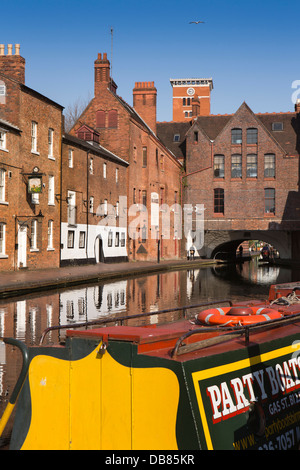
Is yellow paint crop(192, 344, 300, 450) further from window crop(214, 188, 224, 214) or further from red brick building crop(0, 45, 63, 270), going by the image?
window crop(214, 188, 224, 214)

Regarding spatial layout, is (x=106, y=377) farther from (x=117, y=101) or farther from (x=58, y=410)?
(x=117, y=101)

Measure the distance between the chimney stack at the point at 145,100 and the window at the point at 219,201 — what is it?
9.85 metres

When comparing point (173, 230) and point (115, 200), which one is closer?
point (115, 200)

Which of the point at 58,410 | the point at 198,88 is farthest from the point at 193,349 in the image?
the point at 198,88

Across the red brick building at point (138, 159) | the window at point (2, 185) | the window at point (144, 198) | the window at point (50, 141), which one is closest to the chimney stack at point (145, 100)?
the red brick building at point (138, 159)

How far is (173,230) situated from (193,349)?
49.6 m

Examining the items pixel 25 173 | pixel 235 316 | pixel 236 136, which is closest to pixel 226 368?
pixel 235 316

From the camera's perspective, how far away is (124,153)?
142ft

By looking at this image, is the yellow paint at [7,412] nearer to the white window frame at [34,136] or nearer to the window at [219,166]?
the white window frame at [34,136]

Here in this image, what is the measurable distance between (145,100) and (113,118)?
37.7ft

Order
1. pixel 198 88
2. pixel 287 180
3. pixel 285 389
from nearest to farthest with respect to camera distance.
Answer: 1. pixel 285 389
2. pixel 287 180
3. pixel 198 88

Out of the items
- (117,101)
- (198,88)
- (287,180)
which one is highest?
(198,88)

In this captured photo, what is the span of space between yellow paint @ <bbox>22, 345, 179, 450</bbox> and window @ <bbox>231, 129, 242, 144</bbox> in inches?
2042

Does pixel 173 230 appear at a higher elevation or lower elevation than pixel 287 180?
lower
